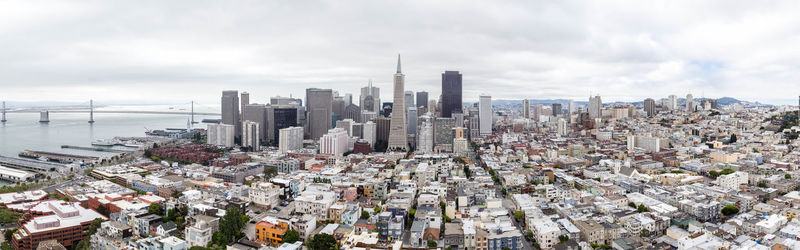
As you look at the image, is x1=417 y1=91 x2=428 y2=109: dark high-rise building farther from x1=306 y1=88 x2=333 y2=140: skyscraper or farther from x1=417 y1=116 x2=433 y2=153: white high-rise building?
x1=417 y1=116 x2=433 y2=153: white high-rise building

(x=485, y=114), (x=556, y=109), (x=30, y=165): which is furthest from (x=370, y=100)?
(x=30, y=165)

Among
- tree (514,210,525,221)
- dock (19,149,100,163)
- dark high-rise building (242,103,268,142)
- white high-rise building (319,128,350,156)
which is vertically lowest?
tree (514,210,525,221)

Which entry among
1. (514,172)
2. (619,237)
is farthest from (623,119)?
(619,237)

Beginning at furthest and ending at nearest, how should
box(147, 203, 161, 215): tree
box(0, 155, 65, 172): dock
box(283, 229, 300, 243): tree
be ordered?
box(0, 155, 65, 172): dock, box(147, 203, 161, 215): tree, box(283, 229, 300, 243): tree

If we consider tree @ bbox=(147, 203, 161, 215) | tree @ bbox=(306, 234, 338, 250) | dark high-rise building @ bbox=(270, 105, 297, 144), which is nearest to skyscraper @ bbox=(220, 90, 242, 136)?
dark high-rise building @ bbox=(270, 105, 297, 144)

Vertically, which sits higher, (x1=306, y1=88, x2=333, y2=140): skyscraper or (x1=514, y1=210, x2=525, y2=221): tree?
(x1=306, y1=88, x2=333, y2=140): skyscraper
